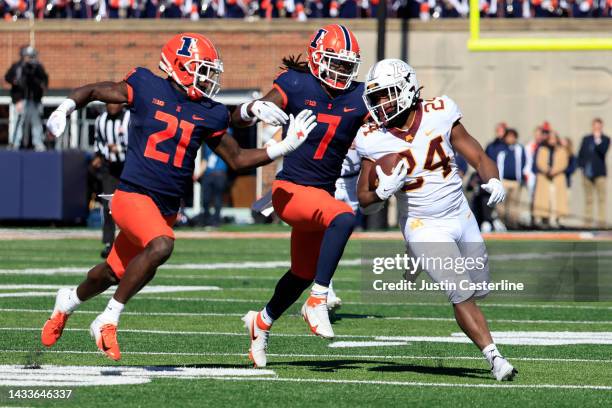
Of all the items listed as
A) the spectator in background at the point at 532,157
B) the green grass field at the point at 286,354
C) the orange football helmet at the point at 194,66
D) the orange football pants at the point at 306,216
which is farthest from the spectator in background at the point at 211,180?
the orange football helmet at the point at 194,66

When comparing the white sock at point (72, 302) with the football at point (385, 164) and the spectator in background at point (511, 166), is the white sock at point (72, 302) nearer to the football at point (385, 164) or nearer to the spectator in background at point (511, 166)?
the football at point (385, 164)

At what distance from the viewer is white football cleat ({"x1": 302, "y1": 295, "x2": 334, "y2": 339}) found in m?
7.09

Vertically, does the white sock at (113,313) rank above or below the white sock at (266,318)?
above

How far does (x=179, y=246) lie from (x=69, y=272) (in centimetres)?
426

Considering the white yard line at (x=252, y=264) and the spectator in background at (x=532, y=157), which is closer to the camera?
the white yard line at (x=252, y=264)

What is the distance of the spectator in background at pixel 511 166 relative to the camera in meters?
22.6

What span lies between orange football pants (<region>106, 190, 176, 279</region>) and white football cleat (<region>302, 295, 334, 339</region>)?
77 cm

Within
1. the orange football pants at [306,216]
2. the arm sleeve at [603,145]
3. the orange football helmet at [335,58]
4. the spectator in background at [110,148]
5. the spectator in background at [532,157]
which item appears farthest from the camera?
the spectator in background at [532,157]

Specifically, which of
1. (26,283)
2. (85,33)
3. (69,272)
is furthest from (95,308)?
(85,33)

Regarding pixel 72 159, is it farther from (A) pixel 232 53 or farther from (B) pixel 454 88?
(B) pixel 454 88

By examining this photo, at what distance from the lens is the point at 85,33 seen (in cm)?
2609

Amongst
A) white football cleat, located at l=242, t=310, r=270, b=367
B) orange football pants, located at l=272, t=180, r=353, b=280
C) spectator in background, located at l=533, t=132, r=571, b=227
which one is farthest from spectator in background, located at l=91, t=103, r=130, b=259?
spectator in background, located at l=533, t=132, r=571, b=227

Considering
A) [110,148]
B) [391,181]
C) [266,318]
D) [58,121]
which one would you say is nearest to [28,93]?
[110,148]

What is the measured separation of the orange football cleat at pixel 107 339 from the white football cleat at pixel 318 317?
3.17 ft
